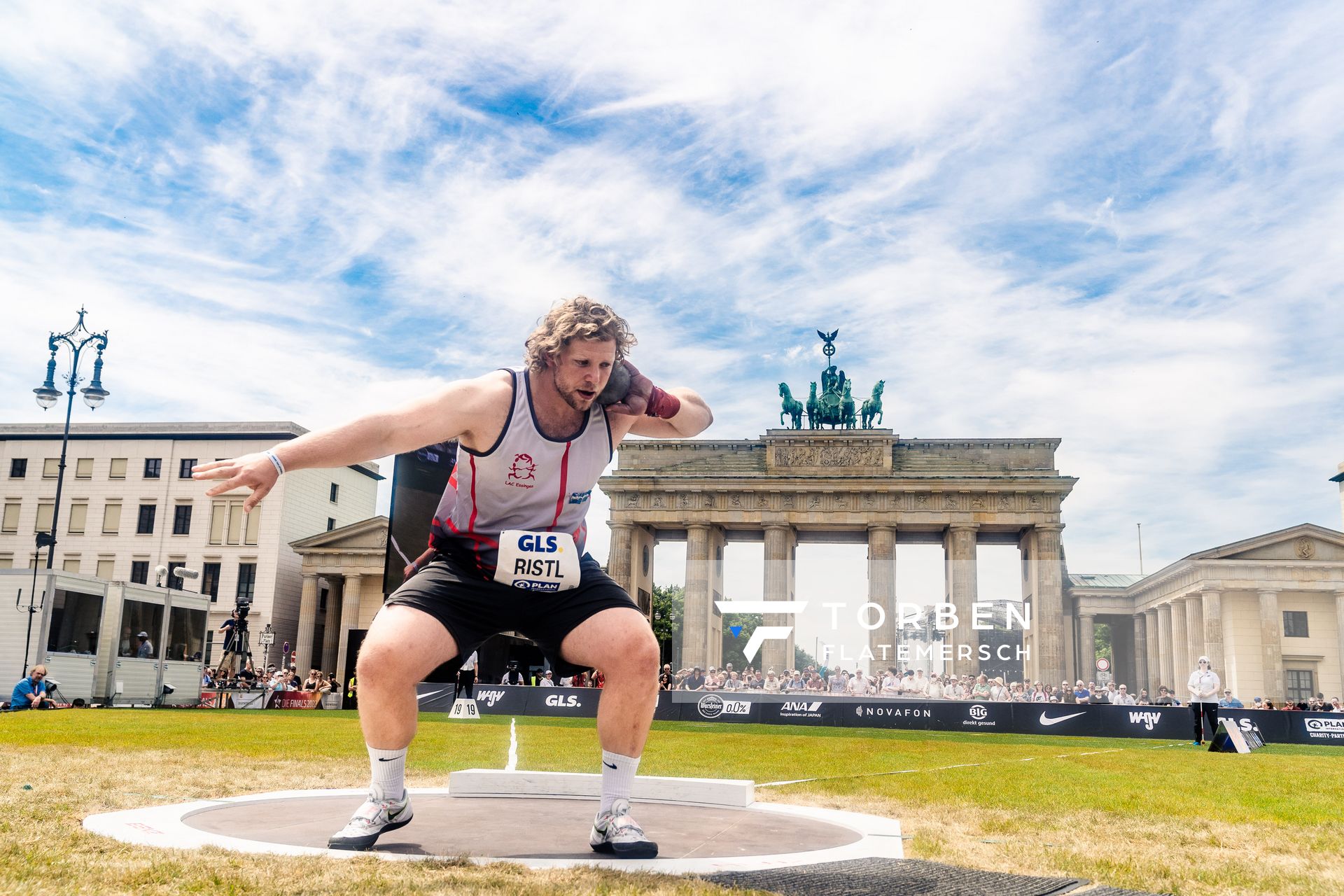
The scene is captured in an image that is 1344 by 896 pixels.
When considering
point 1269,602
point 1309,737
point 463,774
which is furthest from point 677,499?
point 463,774

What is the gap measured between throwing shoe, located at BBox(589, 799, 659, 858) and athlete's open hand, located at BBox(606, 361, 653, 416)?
152 centimetres

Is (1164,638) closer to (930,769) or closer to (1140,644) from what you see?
(1140,644)

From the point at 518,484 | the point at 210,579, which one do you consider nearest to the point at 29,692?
the point at 518,484

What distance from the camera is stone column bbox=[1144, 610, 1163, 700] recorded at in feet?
169

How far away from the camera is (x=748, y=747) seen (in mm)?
14727

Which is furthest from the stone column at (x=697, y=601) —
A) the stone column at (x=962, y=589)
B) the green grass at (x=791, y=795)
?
the green grass at (x=791, y=795)

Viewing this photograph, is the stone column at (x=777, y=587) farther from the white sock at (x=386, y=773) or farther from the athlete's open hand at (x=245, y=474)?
the athlete's open hand at (x=245, y=474)

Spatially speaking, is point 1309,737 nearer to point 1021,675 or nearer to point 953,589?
point 1021,675

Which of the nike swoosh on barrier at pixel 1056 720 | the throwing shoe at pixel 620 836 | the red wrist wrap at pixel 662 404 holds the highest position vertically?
the red wrist wrap at pixel 662 404

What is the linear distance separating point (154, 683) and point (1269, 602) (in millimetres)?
44972

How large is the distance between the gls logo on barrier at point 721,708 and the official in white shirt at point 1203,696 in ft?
31.2

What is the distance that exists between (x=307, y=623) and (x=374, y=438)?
57.6 metres

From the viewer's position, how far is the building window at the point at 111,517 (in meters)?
58.0

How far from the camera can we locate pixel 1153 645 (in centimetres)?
5519
